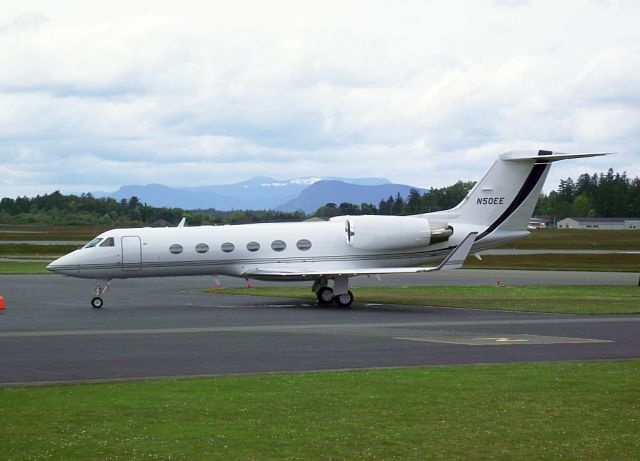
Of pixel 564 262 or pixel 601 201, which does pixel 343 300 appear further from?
pixel 601 201

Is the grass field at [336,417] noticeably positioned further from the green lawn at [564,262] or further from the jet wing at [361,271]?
the green lawn at [564,262]

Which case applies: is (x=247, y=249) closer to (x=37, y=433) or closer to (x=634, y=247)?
(x=37, y=433)

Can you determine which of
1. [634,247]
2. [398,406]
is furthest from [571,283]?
[634,247]

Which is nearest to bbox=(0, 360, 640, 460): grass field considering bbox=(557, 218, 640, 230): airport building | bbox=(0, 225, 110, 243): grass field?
bbox=(0, 225, 110, 243): grass field

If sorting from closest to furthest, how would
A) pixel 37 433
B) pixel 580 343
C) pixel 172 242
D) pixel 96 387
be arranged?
pixel 37 433
pixel 96 387
pixel 580 343
pixel 172 242

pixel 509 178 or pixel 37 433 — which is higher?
pixel 509 178

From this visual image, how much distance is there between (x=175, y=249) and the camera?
3419 cm

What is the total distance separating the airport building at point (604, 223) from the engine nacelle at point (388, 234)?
126742 millimetres

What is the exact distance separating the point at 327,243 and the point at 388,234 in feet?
7.11

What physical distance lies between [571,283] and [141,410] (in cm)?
3432

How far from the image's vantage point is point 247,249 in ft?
114

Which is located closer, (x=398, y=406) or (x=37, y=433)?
(x=37, y=433)

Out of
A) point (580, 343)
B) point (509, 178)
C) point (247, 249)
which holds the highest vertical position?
point (509, 178)

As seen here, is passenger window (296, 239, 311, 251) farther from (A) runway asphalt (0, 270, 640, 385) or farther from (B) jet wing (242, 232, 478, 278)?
(A) runway asphalt (0, 270, 640, 385)
